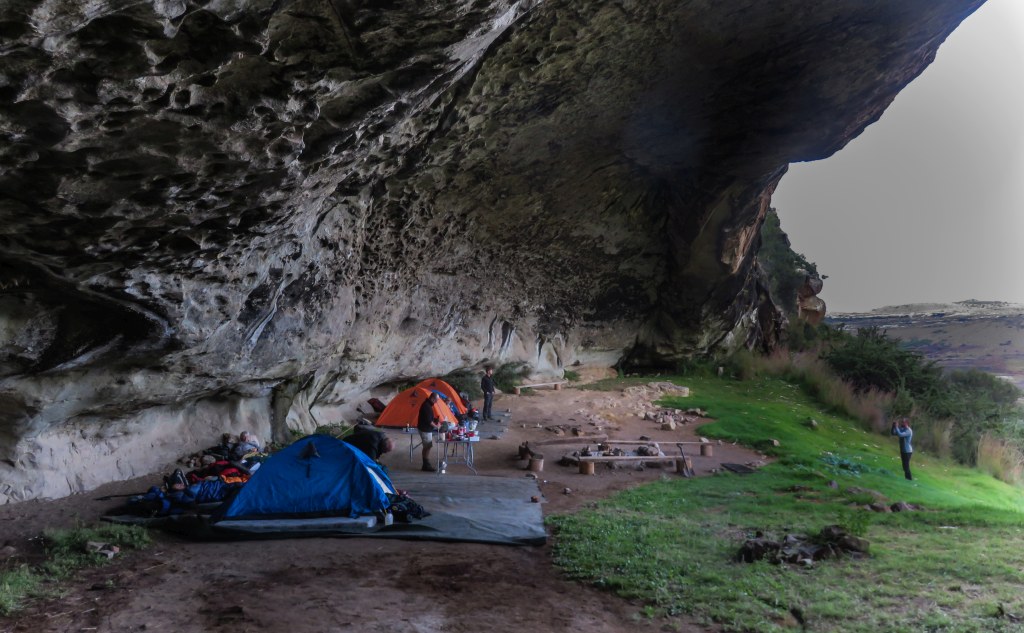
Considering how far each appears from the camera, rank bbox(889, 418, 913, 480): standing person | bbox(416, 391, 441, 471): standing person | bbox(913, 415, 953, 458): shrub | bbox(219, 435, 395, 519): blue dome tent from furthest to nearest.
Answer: bbox(913, 415, 953, 458): shrub → bbox(889, 418, 913, 480): standing person → bbox(416, 391, 441, 471): standing person → bbox(219, 435, 395, 519): blue dome tent

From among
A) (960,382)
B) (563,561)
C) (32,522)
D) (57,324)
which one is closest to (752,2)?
(563,561)

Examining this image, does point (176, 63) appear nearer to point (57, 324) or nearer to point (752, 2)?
point (57, 324)

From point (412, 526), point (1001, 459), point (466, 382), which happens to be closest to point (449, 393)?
point (466, 382)

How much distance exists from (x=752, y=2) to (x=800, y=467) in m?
8.96

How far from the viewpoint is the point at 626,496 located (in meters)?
11.0

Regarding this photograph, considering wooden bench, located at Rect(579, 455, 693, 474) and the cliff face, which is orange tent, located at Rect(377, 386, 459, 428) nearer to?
the cliff face

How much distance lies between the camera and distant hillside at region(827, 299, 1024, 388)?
24.4m

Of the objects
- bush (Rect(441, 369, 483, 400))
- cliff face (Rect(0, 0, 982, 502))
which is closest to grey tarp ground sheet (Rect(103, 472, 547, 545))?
cliff face (Rect(0, 0, 982, 502))

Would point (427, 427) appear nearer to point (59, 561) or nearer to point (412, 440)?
point (412, 440)

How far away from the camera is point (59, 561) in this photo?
7.05 m

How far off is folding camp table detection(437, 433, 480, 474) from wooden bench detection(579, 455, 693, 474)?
7.13ft

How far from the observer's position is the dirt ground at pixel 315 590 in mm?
5816

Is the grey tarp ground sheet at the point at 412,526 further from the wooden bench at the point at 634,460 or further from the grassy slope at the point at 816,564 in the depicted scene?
the wooden bench at the point at 634,460

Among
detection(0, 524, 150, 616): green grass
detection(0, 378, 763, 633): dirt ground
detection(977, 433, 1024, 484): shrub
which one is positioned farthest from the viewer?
detection(977, 433, 1024, 484): shrub
